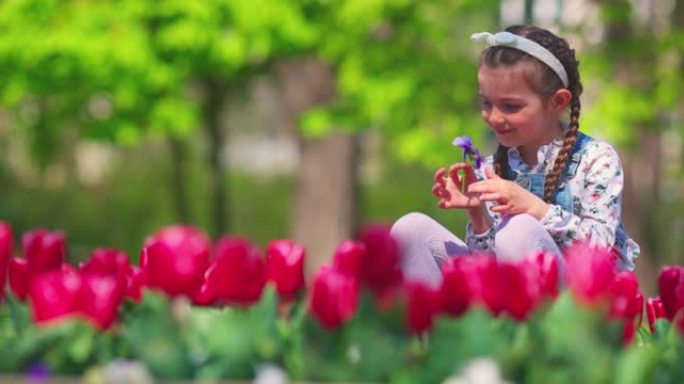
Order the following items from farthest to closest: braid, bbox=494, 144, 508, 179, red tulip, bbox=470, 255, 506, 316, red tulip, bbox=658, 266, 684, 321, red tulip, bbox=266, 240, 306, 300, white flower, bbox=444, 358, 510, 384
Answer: braid, bbox=494, 144, 508, 179 < red tulip, bbox=658, 266, 684, 321 < red tulip, bbox=266, 240, 306, 300 < red tulip, bbox=470, 255, 506, 316 < white flower, bbox=444, 358, 510, 384

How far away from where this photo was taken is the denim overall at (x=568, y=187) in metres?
4.32

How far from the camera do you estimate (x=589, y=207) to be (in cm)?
420

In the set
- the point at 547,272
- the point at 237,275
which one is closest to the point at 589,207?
the point at 547,272

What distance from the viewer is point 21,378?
2531 millimetres

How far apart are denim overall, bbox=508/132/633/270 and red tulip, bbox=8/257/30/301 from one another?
1.65 metres

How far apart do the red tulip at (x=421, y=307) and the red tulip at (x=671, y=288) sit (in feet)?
3.27

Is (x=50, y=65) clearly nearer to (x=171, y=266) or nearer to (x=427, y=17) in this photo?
(x=427, y=17)

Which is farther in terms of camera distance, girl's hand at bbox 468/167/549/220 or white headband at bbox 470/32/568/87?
white headband at bbox 470/32/568/87

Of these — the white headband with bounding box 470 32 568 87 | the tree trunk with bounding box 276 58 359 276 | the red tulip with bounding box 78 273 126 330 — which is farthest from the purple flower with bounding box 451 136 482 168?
the tree trunk with bounding box 276 58 359 276

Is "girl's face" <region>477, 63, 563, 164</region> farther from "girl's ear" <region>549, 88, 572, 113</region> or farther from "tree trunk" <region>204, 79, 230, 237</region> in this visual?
"tree trunk" <region>204, 79, 230, 237</region>

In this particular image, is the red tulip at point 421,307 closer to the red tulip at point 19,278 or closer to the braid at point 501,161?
the red tulip at point 19,278

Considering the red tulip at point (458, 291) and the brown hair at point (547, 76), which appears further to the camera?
the brown hair at point (547, 76)

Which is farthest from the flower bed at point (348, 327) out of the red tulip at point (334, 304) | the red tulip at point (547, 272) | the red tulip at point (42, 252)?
the red tulip at point (42, 252)

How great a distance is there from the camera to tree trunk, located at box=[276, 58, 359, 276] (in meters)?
16.8
